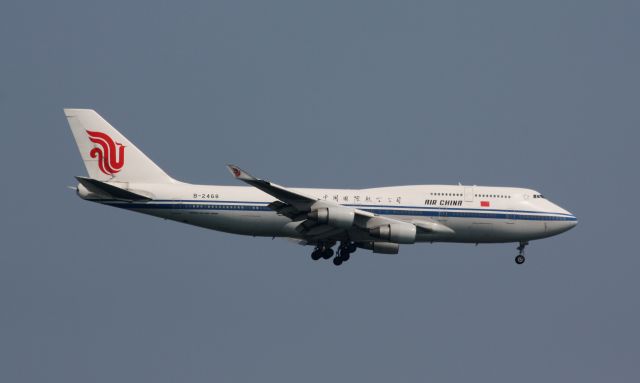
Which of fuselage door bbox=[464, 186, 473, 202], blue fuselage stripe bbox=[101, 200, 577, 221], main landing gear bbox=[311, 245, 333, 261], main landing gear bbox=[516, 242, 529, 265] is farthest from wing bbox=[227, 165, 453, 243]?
main landing gear bbox=[516, 242, 529, 265]

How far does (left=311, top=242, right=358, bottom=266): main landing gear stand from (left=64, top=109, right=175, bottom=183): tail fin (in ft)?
30.7

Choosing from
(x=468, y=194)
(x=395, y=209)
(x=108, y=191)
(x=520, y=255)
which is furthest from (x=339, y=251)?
(x=108, y=191)

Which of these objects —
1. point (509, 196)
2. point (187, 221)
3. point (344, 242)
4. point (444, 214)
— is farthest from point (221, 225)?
point (509, 196)

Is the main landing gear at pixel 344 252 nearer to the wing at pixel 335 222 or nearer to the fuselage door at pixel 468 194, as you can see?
the wing at pixel 335 222

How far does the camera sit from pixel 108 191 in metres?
66.3

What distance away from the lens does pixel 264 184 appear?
6300cm

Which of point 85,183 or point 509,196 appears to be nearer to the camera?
point 85,183

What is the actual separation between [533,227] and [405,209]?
7954 mm

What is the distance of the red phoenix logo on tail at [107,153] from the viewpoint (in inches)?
2746

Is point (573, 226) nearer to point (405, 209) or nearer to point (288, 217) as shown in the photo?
point (405, 209)

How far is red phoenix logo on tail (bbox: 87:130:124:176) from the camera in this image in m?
69.8

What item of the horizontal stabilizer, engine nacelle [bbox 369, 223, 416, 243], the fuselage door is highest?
the fuselage door

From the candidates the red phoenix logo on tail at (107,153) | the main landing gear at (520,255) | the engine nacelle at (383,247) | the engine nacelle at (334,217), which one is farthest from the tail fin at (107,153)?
the main landing gear at (520,255)

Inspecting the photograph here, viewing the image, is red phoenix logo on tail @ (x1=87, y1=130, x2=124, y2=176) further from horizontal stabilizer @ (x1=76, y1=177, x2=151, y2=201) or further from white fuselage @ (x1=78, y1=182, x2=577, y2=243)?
horizontal stabilizer @ (x1=76, y1=177, x2=151, y2=201)
